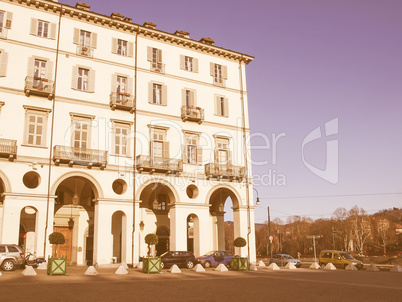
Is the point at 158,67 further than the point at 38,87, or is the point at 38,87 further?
the point at 158,67

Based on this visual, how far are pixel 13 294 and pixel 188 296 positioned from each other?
591 centimetres

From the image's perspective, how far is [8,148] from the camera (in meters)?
26.5

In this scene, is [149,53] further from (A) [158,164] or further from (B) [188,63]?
(A) [158,164]

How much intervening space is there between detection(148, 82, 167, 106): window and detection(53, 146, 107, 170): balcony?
23.1 feet

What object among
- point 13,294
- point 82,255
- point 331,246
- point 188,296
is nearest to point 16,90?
point 82,255

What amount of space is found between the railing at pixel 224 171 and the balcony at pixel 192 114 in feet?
13.6

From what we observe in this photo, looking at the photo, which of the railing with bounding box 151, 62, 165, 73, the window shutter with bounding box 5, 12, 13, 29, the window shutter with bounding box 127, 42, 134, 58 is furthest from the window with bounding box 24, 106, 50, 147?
the railing with bounding box 151, 62, 165, 73

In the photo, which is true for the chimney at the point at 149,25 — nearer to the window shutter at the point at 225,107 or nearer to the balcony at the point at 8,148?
the window shutter at the point at 225,107

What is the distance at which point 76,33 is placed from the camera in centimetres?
3162

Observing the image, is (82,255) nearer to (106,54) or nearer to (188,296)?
(106,54)

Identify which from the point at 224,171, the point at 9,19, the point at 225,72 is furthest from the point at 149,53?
the point at 224,171

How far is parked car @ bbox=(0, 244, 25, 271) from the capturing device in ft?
76.2

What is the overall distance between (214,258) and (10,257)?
49.0ft

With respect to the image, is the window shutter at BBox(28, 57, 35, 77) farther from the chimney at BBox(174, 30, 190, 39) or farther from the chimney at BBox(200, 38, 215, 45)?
the chimney at BBox(200, 38, 215, 45)
